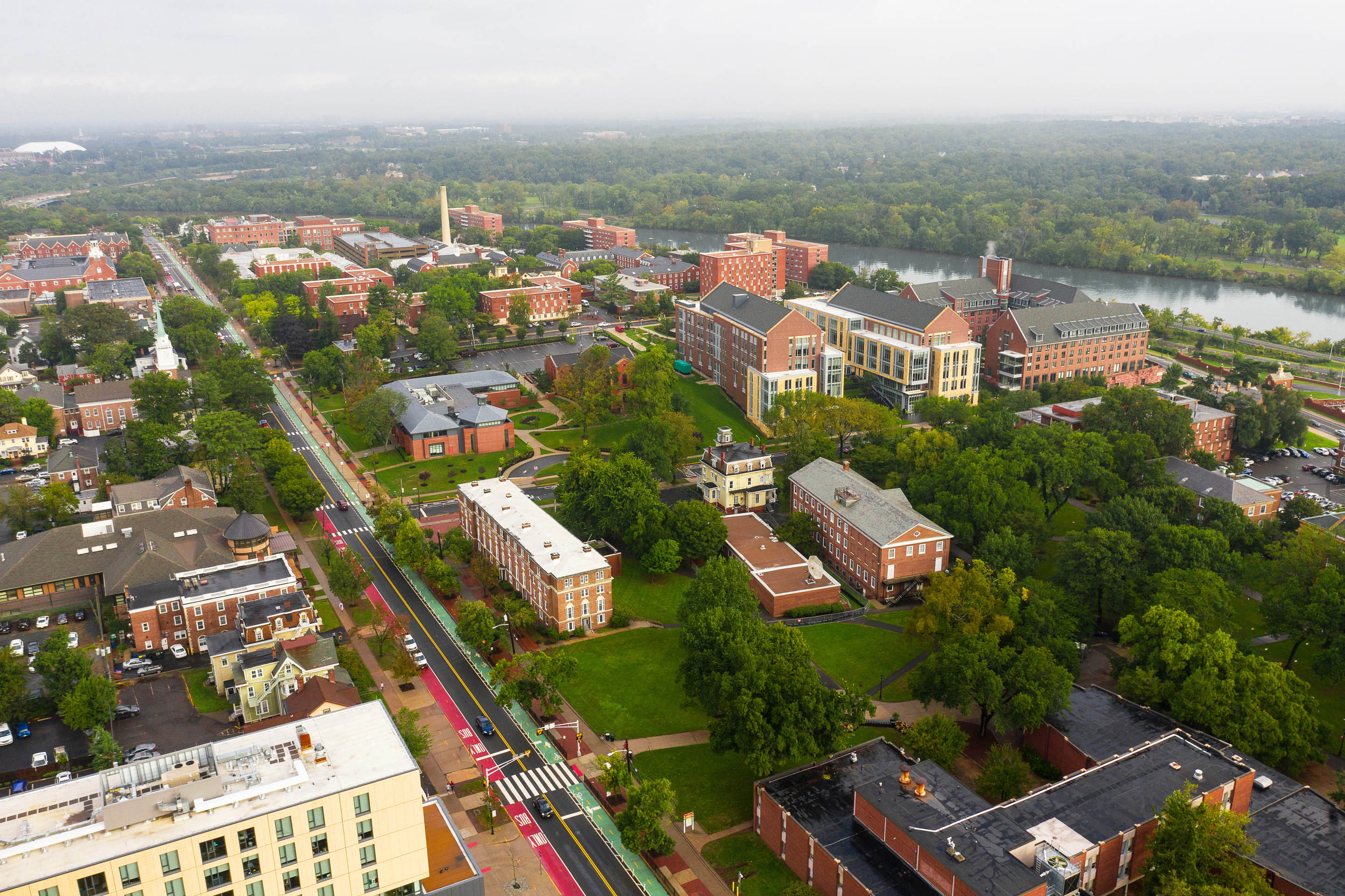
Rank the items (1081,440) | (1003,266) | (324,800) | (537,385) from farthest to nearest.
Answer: (1003,266), (537,385), (1081,440), (324,800)

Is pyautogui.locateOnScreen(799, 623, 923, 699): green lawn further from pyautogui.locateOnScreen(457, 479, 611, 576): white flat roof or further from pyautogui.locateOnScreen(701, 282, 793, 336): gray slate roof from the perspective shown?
pyautogui.locateOnScreen(701, 282, 793, 336): gray slate roof

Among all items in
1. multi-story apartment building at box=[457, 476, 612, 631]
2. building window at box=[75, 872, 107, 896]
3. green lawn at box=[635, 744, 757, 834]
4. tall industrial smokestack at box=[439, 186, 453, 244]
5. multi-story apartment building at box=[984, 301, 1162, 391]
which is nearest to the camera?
building window at box=[75, 872, 107, 896]

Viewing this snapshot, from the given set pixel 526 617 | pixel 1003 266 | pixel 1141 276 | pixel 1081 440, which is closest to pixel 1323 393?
pixel 1003 266

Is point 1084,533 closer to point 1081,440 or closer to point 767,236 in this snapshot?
point 1081,440

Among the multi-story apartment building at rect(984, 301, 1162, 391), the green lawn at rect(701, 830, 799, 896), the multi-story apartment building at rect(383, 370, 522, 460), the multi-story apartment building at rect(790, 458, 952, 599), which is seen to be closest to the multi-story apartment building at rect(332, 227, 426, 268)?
the multi-story apartment building at rect(383, 370, 522, 460)

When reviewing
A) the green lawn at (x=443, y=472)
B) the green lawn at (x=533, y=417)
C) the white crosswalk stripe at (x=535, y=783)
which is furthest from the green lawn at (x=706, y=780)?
the green lawn at (x=533, y=417)

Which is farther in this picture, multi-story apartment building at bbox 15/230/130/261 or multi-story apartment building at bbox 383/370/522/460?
multi-story apartment building at bbox 15/230/130/261

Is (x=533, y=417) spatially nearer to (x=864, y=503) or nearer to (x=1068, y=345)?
(x=864, y=503)
